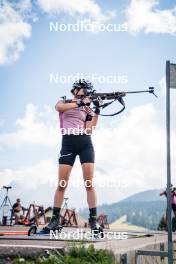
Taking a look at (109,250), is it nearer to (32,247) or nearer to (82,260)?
(82,260)

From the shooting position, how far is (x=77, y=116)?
295 inches

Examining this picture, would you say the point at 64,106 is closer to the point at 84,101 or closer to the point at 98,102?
the point at 84,101

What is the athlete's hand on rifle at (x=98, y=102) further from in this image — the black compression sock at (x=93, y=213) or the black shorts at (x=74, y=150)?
the black compression sock at (x=93, y=213)

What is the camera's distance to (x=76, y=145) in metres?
7.46

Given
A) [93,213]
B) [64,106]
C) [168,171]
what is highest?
[64,106]

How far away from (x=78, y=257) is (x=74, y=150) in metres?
2.91

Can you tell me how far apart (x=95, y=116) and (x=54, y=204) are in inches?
60.5

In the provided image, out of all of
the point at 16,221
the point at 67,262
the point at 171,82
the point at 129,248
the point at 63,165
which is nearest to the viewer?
the point at 67,262

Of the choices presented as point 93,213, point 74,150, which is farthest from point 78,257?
point 74,150

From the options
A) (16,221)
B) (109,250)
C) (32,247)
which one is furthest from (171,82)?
(16,221)

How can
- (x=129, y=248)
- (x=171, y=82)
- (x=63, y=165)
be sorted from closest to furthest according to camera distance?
(x=171, y=82) < (x=129, y=248) < (x=63, y=165)

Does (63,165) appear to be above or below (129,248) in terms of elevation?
above

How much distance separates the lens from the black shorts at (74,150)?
294 inches

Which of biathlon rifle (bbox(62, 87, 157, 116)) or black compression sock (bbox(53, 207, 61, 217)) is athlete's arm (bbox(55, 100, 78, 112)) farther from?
black compression sock (bbox(53, 207, 61, 217))
